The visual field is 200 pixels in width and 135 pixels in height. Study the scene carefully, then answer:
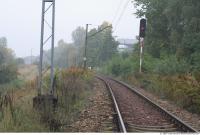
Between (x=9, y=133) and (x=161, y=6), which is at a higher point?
(x=161, y=6)

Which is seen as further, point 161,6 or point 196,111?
point 161,6

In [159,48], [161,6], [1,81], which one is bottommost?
[1,81]

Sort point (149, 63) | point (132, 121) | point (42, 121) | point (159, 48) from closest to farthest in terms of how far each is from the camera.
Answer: point (42, 121)
point (132, 121)
point (149, 63)
point (159, 48)

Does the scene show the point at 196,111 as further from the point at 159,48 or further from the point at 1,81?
the point at 1,81

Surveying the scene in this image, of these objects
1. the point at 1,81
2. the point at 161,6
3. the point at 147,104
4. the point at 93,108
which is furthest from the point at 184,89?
the point at 1,81

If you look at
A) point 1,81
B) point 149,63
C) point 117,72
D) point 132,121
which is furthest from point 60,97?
point 117,72

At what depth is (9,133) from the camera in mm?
9117

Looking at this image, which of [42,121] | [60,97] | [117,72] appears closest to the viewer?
[42,121]

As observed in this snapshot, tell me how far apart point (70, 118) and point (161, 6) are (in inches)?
1366

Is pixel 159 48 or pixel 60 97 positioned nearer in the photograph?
pixel 60 97

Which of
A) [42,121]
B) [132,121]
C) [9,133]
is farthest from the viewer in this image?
[132,121]

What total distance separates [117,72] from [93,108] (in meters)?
44.2

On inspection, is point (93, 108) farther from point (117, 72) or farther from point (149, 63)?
point (117, 72)

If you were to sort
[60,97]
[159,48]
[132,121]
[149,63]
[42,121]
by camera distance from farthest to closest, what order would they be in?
[159,48] < [149,63] < [60,97] < [132,121] < [42,121]
